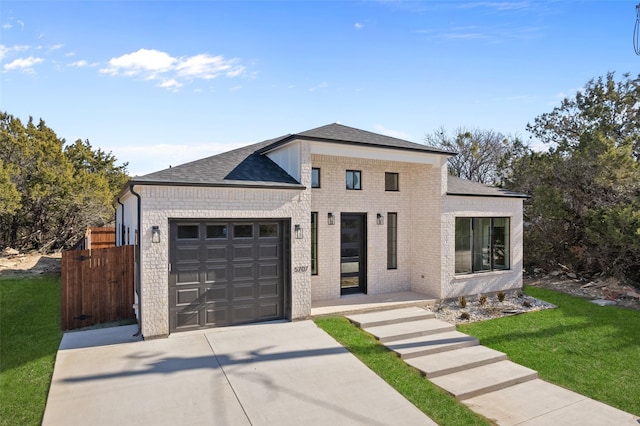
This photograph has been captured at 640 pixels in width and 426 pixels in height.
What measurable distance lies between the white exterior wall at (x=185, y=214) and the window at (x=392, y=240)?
3706 mm

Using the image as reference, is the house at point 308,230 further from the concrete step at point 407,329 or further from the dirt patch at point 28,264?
the dirt patch at point 28,264

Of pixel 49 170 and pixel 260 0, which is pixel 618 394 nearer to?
pixel 260 0

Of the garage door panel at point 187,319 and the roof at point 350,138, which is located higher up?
the roof at point 350,138

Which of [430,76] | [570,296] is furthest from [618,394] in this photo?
[430,76]

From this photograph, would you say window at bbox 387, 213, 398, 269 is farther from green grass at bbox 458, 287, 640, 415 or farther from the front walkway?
green grass at bbox 458, 287, 640, 415

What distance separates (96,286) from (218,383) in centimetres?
490

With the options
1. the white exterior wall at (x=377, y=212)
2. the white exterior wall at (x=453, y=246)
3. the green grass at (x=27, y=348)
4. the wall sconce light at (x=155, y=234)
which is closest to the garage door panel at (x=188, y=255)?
the wall sconce light at (x=155, y=234)

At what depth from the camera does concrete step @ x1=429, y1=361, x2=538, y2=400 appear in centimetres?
608

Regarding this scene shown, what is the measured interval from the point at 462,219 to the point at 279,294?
6030 mm

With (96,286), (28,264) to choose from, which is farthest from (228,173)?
(28,264)

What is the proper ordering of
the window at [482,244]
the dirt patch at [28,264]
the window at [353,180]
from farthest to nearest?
the dirt patch at [28,264] → the window at [482,244] → the window at [353,180]

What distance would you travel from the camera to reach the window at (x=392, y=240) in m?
11.8

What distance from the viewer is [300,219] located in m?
8.98

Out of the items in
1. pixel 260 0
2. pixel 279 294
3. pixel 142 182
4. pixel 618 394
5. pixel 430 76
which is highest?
pixel 260 0
